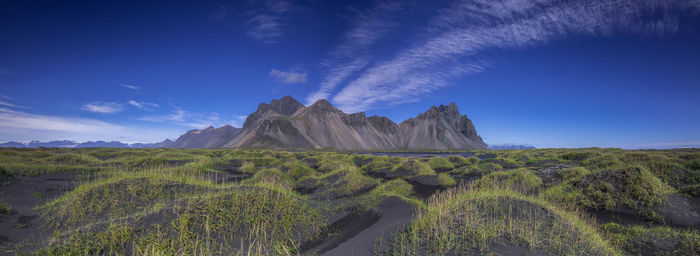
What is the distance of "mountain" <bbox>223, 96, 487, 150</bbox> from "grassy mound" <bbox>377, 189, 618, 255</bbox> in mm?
132348

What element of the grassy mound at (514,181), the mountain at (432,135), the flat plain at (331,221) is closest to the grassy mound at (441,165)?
the grassy mound at (514,181)

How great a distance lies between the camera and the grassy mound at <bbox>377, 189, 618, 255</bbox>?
519 cm

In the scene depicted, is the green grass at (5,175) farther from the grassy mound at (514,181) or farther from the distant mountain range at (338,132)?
the distant mountain range at (338,132)

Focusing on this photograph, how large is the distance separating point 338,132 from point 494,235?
527 feet

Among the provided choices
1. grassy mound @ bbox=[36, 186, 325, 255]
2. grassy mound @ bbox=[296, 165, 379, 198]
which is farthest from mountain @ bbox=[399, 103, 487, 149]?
grassy mound @ bbox=[36, 186, 325, 255]

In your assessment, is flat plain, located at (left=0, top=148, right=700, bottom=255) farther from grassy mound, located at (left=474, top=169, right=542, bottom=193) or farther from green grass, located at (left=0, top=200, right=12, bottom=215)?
grassy mound, located at (left=474, top=169, right=542, bottom=193)

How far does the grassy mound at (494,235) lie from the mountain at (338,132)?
132 m

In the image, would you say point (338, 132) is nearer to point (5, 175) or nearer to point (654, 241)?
point (5, 175)

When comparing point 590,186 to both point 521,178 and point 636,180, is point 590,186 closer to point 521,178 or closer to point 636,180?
point 636,180

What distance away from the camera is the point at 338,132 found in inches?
6521

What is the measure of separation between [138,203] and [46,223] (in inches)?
92.3

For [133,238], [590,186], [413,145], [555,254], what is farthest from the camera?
[413,145]

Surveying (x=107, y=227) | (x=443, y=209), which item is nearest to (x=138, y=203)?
(x=107, y=227)

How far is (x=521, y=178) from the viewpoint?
16578mm
